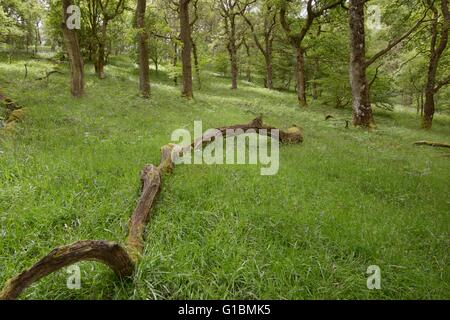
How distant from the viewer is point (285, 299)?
2773 mm

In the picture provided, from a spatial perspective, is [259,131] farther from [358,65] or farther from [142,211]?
[358,65]

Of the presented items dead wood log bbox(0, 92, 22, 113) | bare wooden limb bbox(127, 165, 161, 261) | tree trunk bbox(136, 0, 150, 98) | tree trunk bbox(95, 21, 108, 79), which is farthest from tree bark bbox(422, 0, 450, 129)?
tree trunk bbox(95, 21, 108, 79)

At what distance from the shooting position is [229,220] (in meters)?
4.04

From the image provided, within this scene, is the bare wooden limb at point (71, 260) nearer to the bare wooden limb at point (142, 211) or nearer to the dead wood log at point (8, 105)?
the bare wooden limb at point (142, 211)

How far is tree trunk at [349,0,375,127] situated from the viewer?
1223cm

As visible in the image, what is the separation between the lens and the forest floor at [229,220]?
115 inches

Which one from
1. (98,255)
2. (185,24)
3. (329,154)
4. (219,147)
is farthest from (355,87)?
(98,255)

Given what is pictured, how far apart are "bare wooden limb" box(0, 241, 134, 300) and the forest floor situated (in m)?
0.22

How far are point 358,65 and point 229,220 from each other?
11.3 meters

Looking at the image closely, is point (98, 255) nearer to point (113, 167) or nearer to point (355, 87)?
point (113, 167)

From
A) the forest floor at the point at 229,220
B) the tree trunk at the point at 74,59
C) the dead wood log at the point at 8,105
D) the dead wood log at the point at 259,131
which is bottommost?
the forest floor at the point at 229,220

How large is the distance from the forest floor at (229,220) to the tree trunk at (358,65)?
584 centimetres

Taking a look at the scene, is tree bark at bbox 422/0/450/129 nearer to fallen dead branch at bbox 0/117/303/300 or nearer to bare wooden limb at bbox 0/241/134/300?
fallen dead branch at bbox 0/117/303/300

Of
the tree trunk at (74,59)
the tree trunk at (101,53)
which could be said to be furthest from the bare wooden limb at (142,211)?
the tree trunk at (101,53)
